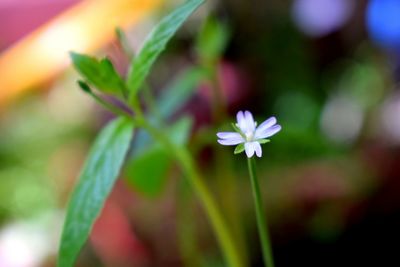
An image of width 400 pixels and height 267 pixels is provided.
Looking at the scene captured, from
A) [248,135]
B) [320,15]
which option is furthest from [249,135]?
[320,15]

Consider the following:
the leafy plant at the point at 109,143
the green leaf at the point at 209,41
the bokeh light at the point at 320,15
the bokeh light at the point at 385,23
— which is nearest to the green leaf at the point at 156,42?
the leafy plant at the point at 109,143

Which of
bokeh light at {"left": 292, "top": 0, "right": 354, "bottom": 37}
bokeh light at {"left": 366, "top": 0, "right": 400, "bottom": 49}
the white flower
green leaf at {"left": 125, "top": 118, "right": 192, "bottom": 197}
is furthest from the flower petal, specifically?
bokeh light at {"left": 292, "top": 0, "right": 354, "bottom": 37}

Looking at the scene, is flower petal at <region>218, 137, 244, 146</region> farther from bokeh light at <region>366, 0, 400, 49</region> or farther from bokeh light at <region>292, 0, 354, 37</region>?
bokeh light at <region>292, 0, 354, 37</region>

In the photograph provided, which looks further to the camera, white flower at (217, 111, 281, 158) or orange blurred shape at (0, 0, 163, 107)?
orange blurred shape at (0, 0, 163, 107)

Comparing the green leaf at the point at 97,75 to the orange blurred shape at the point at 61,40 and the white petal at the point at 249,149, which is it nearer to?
the white petal at the point at 249,149

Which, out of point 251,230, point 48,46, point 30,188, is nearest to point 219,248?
point 251,230

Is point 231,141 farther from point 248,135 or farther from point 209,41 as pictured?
point 209,41
